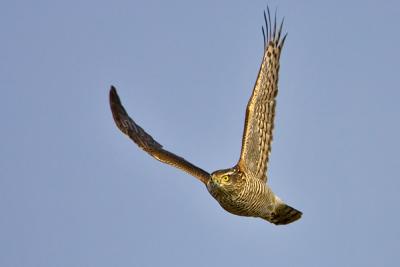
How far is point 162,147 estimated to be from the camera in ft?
65.5

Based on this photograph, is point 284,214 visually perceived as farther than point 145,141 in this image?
No

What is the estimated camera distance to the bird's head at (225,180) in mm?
15766

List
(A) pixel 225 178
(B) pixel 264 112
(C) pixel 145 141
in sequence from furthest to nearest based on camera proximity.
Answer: (C) pixel 145 141 < (B) pixel 264 112 < (A) pixel 225 178

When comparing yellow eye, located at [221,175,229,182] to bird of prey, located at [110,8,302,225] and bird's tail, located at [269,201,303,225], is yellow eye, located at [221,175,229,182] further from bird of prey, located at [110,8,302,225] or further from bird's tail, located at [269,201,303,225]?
bird's tail, located at [269,201,303,225]

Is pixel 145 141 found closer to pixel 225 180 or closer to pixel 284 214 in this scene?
pixel 284 214

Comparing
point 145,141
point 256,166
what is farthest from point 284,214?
point 145,141

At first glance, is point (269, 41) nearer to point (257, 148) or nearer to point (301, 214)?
point (257, 148)

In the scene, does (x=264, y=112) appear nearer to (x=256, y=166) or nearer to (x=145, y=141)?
(x=256, y=166)

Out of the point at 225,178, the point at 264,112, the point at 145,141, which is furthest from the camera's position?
the point at 145,141

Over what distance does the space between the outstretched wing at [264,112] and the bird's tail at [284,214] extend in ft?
2.14

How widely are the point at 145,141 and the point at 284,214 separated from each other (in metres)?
3.86

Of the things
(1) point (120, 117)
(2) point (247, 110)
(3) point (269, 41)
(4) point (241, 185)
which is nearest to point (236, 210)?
(4) point (241, 185)

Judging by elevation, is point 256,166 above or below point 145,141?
below

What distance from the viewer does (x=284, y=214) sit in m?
17.7
